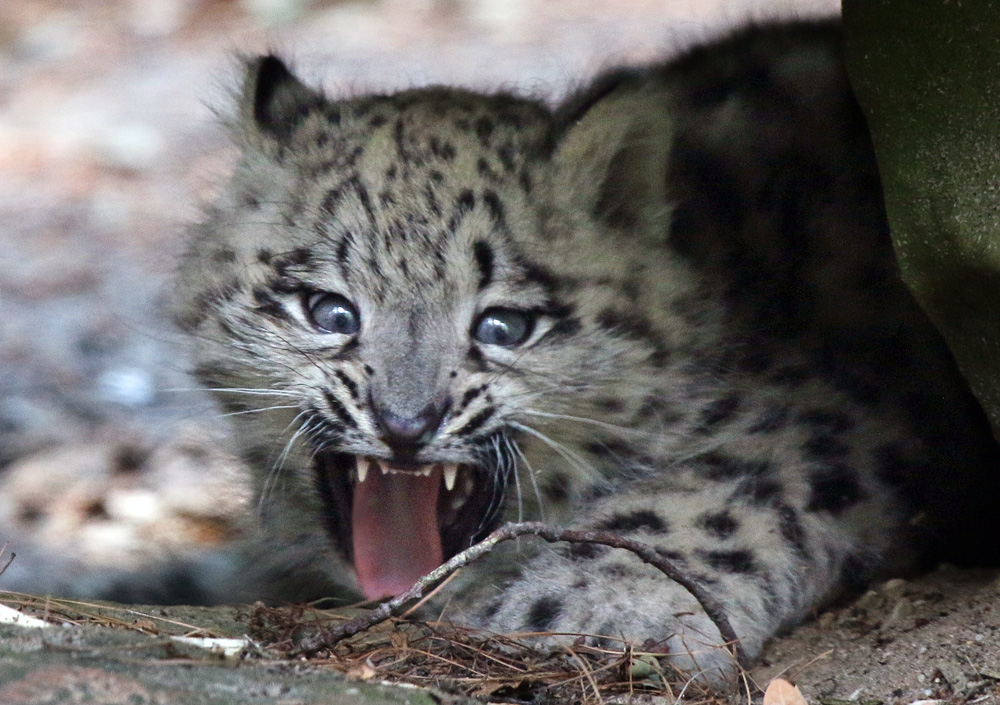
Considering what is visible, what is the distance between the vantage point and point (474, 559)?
2951 millimetres

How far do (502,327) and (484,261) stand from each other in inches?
7.6

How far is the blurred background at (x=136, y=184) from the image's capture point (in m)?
5.23

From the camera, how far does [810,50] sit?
4633 millimetres

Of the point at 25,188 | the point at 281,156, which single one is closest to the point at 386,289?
the point at 281,156

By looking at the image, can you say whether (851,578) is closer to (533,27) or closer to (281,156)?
(281,156)

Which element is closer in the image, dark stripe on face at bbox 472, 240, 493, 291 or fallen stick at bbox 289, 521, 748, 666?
fallen stick at bbox 289, 521, 748, 666

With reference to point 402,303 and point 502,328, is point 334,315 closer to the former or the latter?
point 402,303

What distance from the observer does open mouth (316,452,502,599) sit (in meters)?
3.70

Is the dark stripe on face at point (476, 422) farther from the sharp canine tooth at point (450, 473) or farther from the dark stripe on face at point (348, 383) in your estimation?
the dark stripe on face at point (348, 383)

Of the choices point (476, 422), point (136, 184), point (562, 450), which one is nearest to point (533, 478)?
point (562, 450)

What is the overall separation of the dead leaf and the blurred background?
2.03 metres

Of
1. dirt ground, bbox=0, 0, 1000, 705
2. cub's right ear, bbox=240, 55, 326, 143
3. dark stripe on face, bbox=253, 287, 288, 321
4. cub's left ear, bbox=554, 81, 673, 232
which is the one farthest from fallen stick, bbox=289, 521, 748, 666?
cub's right ear, bbox=240, 55, 326, 143

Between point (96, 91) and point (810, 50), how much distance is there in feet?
23.8

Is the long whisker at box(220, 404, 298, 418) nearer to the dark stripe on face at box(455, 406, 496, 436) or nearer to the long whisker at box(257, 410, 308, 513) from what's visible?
the long whisker at box(257, 410, 308, 513)
